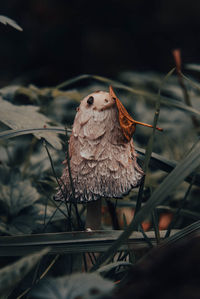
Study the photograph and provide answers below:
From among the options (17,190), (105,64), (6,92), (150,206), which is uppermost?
(105,64)

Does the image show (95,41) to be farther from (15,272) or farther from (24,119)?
(15,272)

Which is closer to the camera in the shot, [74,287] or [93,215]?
[74,287]

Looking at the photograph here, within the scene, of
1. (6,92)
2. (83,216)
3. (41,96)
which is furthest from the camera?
(41,96)

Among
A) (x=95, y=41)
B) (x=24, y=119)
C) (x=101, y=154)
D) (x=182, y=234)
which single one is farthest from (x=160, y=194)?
(x=95, y=41)

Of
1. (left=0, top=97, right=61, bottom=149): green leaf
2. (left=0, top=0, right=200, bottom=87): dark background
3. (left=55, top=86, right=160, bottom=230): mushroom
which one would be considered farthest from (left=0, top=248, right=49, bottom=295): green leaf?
(left=0, top=0, right=200, bottom=87): dark background

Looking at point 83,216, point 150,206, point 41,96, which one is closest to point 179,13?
point 41,96

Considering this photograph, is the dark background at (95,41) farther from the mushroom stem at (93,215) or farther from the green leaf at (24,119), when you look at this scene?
the mushroom stem at (93,215)

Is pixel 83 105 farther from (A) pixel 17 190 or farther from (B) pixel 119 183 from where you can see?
(A) pixel 17 190
